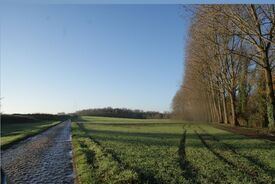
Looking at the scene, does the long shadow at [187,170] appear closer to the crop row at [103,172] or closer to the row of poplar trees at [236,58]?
the crop row at [103,172]

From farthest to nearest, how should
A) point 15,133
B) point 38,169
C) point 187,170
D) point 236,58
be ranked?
point 236,58 → point 15,133 → point 38,169 → point 187,170

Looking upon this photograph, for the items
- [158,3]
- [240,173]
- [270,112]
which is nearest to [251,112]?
[270,112]

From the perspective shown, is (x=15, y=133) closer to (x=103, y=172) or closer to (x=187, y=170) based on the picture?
(x=103, y=172)

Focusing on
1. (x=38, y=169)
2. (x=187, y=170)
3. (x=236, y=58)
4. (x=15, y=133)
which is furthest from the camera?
(x=236, y=58)

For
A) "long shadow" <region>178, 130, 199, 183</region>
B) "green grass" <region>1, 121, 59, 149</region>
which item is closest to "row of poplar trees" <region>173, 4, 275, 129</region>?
"long shadow" <region>178, 130, 199, 183</region>

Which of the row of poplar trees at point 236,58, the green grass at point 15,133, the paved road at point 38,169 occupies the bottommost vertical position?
the paved road at point 38,169

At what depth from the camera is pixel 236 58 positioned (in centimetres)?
4256

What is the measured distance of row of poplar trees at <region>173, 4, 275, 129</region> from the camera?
79.6 feet

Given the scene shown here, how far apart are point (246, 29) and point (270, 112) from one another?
8.51 m

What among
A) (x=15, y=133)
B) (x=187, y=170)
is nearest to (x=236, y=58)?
(x=15, y=133)

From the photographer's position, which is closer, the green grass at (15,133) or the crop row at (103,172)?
the crop row at (103,172)

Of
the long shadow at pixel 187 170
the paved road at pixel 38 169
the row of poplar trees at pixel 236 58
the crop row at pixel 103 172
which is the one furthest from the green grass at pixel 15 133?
the row of poplar trees at pixel 236 58

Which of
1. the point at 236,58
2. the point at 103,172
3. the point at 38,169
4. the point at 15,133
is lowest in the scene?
the point at 38,169

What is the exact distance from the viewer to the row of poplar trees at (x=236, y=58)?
2427 cm
